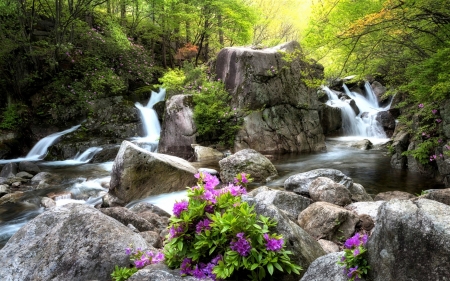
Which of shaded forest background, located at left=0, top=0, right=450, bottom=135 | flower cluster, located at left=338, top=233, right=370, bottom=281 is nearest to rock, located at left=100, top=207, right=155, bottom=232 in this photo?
flower cluster, located at left=338, top=233, right=370, bottom=281

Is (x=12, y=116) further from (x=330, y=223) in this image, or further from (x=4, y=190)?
(x=330, y=223)

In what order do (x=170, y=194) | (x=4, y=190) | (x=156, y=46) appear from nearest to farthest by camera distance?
(x=170, y=194) → (x=4, y=190) → (x=156, y=46)

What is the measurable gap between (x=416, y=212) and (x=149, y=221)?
5.07 metres

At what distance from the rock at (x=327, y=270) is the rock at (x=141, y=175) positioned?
21.2 feet

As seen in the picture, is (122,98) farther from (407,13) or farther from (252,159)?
(407,13)

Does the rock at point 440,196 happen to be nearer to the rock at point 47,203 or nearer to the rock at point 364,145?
the rock at point 47,203

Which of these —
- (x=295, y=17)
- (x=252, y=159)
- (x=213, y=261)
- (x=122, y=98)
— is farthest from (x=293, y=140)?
(x=295, y=17)

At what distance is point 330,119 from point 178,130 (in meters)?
10.8

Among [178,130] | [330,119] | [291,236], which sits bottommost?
[291,236]

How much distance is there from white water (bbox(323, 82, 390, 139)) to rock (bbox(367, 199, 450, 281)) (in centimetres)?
1848

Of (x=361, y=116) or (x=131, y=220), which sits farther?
(x=361, y=116)

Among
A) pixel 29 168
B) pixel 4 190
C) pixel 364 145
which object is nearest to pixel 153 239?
pixel 4 190

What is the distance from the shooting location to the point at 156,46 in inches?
967

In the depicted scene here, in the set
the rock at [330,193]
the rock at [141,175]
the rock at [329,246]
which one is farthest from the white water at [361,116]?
the rock at [329,246]
